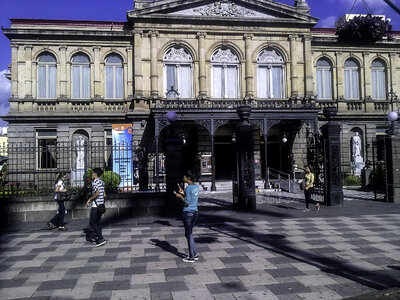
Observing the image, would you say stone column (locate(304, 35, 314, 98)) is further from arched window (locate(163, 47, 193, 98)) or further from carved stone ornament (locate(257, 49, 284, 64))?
arched window (locate(163, 47, 193, 98))

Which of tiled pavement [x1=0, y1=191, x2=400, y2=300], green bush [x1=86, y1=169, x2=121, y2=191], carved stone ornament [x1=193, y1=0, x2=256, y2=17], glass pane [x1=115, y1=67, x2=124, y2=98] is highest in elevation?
carved stone ornament [x1=193, y1=0, x2=256, y2=17]

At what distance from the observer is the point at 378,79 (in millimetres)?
25438

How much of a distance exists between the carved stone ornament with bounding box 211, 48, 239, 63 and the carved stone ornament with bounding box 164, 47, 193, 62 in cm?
164

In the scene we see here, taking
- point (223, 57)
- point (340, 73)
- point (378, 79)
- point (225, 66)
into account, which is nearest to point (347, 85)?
point (340, 73)

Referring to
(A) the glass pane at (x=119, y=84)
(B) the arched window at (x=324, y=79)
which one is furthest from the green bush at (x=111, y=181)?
(B) the arched window at (x=324, y=79)

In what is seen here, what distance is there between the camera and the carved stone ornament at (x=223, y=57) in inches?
915

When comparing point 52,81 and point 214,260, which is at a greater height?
point 52,81

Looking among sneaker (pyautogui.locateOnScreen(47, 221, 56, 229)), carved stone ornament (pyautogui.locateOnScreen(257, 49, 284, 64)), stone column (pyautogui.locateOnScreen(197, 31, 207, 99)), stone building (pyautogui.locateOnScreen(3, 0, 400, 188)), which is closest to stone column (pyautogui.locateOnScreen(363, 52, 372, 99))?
stone building (pyautogui.locateOnScreen(3, 0, 400, 188))

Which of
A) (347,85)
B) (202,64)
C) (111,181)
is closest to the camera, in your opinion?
(111,181)

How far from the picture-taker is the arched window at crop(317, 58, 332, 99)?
81.6ft

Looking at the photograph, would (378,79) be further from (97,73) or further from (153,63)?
(97,73)

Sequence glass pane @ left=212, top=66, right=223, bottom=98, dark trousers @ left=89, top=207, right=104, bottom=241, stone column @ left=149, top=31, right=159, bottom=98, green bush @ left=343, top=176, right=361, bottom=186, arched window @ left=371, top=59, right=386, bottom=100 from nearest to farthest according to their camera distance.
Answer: dark trousers @ left=89, top=207, right=104, bottom=241, green bush @ left=343, top=176, right=361, bottom=186, stone column @ left=149, top=31, right=159, bottom=98, glass pane @ left=212, top=66, right=223, bottom=98, arched window @ left=371, top=59, right=386, bottom=100

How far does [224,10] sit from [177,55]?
4249mm

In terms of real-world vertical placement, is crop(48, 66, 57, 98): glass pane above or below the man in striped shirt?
above
